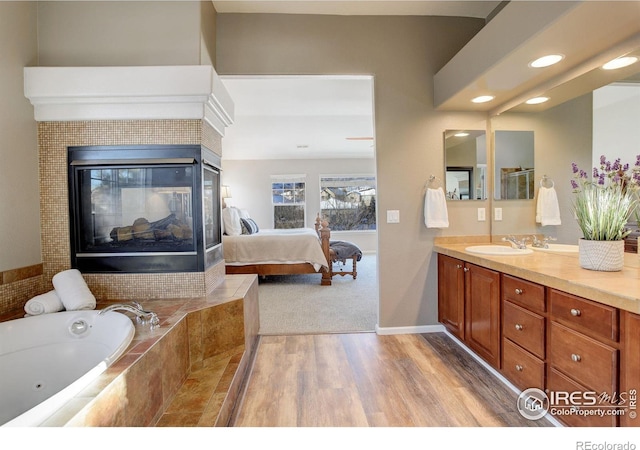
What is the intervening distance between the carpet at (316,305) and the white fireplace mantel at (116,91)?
215 centimetres

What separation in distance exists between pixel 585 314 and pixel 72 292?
286cm

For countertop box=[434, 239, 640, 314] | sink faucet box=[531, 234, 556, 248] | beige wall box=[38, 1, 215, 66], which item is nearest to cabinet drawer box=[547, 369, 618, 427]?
countertop box=[434, 239, 640, 314]

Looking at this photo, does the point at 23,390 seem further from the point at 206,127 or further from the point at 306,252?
the point at 306,252

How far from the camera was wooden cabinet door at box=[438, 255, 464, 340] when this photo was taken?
8.67 ft

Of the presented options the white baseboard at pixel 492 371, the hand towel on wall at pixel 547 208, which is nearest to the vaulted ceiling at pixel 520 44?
the hand towel on wall at pixel 547 208

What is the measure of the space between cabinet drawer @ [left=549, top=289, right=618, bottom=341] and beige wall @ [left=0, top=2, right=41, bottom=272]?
320 cm

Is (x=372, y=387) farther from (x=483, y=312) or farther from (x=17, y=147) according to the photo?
(x=17, y=147)

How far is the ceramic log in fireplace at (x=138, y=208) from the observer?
7.90 ft

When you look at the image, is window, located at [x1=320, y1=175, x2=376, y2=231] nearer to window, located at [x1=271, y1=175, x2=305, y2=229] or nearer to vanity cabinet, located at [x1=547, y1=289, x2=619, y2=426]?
window, located at [x1=271, y1=175, x2=305, y2=229]

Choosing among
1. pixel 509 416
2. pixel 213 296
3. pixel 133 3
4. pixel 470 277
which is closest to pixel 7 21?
pixel 133 3

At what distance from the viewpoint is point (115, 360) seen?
1388mm

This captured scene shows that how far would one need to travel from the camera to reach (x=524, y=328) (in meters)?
1.88

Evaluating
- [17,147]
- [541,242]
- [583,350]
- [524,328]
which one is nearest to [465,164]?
[541,242]

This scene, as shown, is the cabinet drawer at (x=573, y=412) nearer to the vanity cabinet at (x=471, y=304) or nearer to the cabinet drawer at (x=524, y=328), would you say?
the cabinet drawer at (x=524, y=328)
